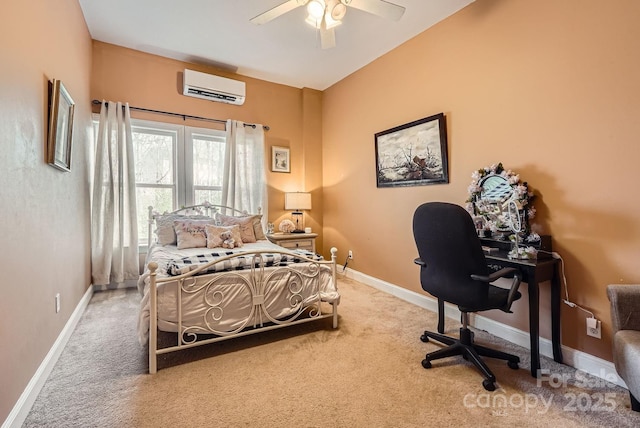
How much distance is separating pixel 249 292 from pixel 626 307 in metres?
2.33

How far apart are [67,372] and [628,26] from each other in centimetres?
427

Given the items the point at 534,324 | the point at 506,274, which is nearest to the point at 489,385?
the point at 534,324

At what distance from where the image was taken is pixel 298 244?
445 cm

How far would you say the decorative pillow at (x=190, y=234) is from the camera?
3387 millimetres

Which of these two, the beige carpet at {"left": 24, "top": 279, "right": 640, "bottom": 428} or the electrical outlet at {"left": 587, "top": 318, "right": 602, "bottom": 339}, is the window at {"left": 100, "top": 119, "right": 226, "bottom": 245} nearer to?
the beige carpet at {"left": 24, "top": 279, "right": 640, "bottom": 428}

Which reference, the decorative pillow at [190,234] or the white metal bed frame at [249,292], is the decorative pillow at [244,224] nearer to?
the decorative pillow at [190,234]

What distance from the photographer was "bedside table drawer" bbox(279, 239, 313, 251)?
14.3 feet

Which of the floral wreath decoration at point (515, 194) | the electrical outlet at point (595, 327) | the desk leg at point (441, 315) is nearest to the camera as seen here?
the electrical outlet at point (595, 327)

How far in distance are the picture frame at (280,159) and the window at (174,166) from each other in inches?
30.4

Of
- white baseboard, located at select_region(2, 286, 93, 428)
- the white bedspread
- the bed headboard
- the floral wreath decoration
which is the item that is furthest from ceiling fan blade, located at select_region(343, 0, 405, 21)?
white baseboard, located at select_region(2, 286, 93, 428)

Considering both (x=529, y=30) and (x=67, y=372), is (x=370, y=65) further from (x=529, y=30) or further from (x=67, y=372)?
(x=67, y=372)

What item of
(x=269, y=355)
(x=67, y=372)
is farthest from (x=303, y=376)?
(x=67, y=372)

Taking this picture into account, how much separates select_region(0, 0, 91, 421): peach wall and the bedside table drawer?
239cm

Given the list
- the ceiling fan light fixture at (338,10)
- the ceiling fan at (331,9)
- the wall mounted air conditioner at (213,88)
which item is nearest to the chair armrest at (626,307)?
the ceiling fan at (331,9)
